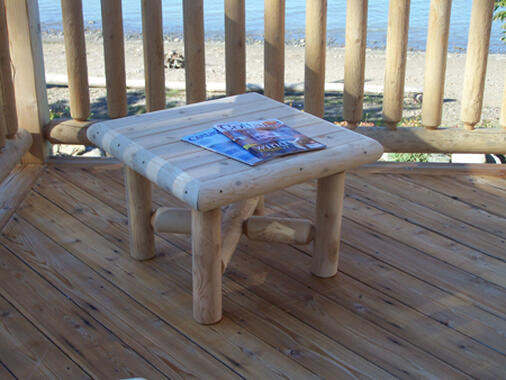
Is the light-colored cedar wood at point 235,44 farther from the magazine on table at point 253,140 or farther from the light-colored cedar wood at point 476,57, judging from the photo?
the light-colored cedar wood at point 476,57

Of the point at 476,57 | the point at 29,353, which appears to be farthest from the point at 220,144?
the point at 476,57

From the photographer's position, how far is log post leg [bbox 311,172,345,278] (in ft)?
7.70

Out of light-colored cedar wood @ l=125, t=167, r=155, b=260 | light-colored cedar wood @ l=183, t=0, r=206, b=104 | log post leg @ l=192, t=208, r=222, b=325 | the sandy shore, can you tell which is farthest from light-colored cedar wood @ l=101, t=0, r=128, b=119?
the sandy shore

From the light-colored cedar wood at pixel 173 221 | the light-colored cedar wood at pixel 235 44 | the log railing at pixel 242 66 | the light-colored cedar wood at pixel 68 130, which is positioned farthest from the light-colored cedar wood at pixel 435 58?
the light-colored cedar wood at pixel 68 130

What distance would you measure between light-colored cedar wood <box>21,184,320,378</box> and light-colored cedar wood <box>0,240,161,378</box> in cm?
20

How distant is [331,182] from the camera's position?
2.34 metres

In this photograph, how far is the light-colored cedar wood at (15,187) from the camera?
9.68ft

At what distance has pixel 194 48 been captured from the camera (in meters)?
3.18

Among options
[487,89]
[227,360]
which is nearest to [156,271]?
[227,360]

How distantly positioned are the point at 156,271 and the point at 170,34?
889 centimetres

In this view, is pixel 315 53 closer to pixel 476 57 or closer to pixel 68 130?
pixel 476 57

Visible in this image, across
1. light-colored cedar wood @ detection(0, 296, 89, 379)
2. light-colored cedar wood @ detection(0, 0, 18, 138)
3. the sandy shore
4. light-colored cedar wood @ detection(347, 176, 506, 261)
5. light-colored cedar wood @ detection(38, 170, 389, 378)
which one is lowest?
the sandy shore

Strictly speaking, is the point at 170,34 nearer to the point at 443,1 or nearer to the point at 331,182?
the point at 443,1

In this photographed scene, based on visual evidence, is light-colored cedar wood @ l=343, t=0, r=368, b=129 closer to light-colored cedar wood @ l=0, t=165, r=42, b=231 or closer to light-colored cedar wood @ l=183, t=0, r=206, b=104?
light-colored cedar wood @ l=183, t=0, r=206, b=104
